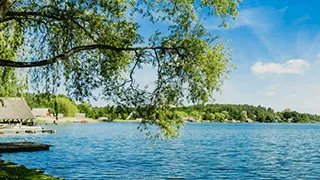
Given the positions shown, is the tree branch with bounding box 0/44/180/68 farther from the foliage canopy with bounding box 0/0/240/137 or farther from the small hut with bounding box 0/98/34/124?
the small hut with bounding box 0/98/34/124

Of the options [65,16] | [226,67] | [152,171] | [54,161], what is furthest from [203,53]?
[54,161]

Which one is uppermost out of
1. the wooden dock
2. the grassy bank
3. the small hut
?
the small hut

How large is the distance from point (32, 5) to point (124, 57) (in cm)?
386

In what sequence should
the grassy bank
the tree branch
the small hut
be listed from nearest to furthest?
the tree branch → the grassy bank → the small hut

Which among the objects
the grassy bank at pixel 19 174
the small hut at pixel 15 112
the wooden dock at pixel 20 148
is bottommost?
the wooden dock at pixel 20 148

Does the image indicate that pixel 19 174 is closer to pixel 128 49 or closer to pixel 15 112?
pixel 128 49

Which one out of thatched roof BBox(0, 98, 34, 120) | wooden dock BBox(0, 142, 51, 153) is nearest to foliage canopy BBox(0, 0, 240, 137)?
wooden dock BBox(0, 142, 51, 153)

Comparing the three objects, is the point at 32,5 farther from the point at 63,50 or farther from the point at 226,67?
the point at 226,67

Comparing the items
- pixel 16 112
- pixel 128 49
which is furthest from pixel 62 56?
pixel 16 112

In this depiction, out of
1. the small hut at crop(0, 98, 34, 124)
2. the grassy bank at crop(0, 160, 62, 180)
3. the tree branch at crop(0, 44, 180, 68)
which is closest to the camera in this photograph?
the tree branch at crop(0, 44, 180, 68)

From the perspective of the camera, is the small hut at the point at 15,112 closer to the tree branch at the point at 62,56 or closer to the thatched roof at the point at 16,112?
the thatched roof at the point at 16,112

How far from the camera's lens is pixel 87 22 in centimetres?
1268

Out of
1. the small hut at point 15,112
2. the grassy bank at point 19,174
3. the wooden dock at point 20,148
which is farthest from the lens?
the small hut at point 15,112

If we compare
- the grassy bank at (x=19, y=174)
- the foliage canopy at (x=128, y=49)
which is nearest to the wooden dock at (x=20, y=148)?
the grassy bank at (x=19, y=174)
